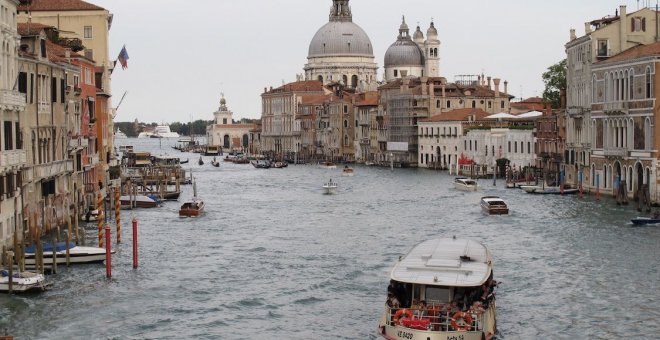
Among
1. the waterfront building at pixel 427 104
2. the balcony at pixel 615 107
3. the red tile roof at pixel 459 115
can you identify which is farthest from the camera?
the waterfront building at pixel 427 104

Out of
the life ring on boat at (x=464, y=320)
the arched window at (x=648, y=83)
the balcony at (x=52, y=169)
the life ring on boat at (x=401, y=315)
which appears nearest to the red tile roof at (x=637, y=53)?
the arched window at (x=648, y=83)

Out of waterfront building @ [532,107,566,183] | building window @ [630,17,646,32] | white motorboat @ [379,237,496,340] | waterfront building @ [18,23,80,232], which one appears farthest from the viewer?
waterfront building @ [532,107,566,183]

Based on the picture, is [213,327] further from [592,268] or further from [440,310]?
[592,268]

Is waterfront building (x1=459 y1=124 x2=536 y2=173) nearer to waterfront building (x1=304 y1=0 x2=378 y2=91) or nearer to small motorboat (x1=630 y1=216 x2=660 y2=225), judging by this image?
small motorboat (x1=630 y1=216 x2=660 y2=225)

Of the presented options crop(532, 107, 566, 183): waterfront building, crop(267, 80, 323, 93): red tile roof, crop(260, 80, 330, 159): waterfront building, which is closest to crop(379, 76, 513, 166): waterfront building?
crop(532, 107, 566, 183): waterfront building

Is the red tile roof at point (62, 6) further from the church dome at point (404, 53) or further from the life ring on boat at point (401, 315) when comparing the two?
the church dome at point (404, 53)

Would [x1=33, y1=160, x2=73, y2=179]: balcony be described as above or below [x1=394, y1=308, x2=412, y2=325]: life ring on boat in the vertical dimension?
above

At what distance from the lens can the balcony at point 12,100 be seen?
22.5 metres

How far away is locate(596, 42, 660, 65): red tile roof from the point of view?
3644 cm

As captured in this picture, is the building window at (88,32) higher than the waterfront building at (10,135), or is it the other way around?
the building window at (88,32)

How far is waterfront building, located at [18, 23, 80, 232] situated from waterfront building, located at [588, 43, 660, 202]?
16663mm

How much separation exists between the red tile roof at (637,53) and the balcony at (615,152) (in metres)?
2.91

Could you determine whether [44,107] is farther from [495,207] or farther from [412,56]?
[412,56]

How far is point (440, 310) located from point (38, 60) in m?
13.7
